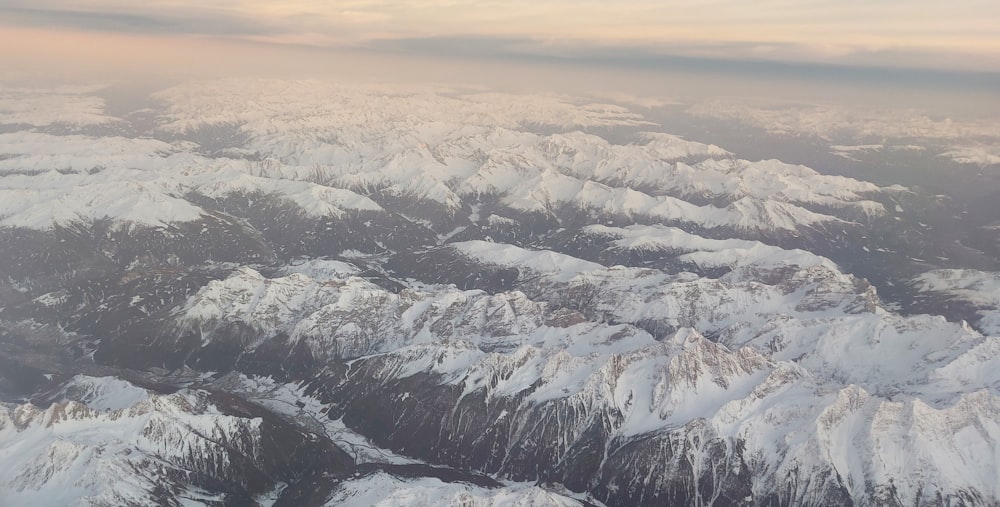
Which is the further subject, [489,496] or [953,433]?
[953,433]

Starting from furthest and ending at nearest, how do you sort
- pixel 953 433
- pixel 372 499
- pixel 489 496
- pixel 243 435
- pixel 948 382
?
pixel 948 382 < pixel 243 435 < pixel 953 433 < pixel 372 499 < pixel 489 496

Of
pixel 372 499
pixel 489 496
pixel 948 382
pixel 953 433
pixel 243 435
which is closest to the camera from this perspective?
pixel 489 496

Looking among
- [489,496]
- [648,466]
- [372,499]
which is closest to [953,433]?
[648,466]

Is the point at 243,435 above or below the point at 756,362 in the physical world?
below

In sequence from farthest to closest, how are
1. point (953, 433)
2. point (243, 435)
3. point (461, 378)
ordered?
point (461, 378), point (243, 435), point (953, 433)

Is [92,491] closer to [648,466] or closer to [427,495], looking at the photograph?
[427,495]

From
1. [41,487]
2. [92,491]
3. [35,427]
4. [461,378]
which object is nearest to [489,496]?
[461,378]

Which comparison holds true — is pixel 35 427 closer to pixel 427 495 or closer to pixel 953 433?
pixel 427 495

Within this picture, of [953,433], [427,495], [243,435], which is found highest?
[953,433]

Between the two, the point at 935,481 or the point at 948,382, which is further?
the point at 948,382
